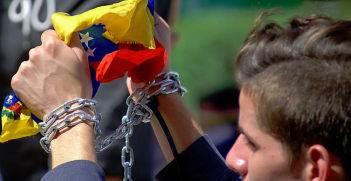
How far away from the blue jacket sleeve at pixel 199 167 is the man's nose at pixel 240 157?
25cm

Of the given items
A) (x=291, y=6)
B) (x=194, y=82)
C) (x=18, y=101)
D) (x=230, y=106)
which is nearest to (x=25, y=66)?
(x=18, y=101)

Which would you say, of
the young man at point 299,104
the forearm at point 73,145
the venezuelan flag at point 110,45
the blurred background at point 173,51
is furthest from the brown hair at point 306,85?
the blurred background at point 173,51

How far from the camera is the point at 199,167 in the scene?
95cm

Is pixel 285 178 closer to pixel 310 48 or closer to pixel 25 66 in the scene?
pixel 310 48

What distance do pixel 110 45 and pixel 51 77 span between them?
0.56 feet

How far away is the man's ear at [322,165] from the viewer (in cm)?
55

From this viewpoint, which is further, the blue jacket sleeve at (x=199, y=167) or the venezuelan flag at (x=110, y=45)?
the blue jacket sleeve at (x=199, y=167)

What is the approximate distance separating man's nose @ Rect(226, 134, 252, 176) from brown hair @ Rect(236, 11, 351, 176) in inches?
3.8

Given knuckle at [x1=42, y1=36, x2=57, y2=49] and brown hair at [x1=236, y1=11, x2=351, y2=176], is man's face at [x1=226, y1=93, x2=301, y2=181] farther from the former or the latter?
knuckle at [x1=42, y1=36, x2=57, y2=49]

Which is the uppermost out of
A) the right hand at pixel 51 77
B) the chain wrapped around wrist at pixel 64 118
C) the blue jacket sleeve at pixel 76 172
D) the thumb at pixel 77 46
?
the thumb at pixel 77 46

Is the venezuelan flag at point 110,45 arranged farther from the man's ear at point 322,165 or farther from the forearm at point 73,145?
the man's ear at point 322,165

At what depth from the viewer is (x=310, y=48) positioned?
1.99 ft

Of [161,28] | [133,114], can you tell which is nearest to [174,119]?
[133,114]

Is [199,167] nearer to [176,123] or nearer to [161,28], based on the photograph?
[176,123]
